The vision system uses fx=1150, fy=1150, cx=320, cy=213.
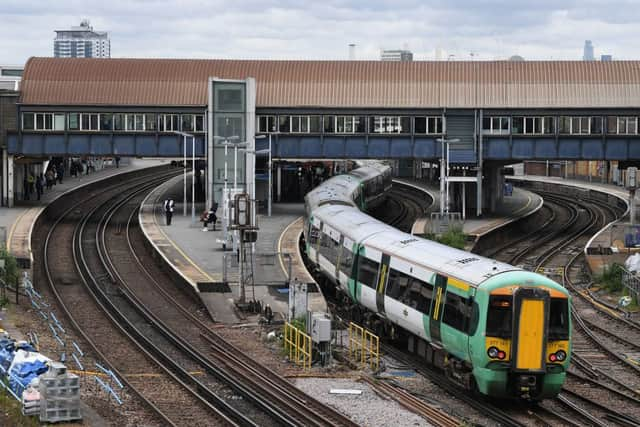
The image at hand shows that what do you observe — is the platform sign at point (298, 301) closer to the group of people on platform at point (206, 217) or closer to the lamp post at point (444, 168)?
the group of people on platform at point (206, 217)

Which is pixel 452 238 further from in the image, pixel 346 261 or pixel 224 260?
pixel 346 261

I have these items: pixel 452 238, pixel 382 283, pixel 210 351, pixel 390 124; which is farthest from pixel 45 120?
pixel 382 283

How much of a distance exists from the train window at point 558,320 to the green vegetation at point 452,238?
25818 mm

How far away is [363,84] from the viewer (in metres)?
67.5

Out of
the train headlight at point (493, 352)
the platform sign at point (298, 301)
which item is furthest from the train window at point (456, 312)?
the platform sign at point (298, 301)

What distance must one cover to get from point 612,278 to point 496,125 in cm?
2318

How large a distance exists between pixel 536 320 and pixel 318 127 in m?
44.2

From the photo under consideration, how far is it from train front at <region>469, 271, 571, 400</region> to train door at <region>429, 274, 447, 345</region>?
2.39m

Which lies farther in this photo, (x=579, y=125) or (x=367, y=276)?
(x=579, y=125)

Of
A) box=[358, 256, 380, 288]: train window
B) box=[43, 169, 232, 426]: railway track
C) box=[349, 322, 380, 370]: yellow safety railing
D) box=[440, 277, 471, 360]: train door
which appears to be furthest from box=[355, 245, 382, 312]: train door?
box=[43, 169, 232, 426]: railway track

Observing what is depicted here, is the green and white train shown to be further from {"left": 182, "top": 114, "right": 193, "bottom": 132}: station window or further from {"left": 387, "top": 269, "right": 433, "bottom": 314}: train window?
{"left": 182, "top": 114, "right": 193, "bottom": 132}: station window

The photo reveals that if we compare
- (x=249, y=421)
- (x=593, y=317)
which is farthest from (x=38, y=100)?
(x=249, y=421)

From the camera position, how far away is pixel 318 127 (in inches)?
2613

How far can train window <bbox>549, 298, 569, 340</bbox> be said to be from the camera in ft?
75.7
